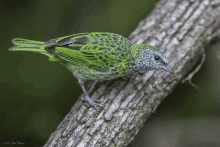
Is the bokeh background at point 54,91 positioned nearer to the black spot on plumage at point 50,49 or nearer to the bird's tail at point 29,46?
the bird's tail at point 29,46

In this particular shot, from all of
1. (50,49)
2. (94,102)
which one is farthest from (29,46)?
(94,102)

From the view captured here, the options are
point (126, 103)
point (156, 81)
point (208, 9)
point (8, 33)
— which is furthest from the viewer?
point (208, 9)

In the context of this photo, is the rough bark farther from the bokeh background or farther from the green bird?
the bokeh background

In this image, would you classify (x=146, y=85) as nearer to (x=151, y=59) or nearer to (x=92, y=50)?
(x=151, y=59)

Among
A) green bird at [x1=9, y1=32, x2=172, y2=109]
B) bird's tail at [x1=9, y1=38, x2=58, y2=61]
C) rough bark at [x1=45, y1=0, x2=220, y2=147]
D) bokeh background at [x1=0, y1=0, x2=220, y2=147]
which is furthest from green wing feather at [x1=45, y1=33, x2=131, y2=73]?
bokeh background at [x1=0, y1=0, x2=220, y2=147]

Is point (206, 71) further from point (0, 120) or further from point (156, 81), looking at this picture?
point (0, 120)

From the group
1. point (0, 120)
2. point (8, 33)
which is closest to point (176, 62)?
point (8, 33)
